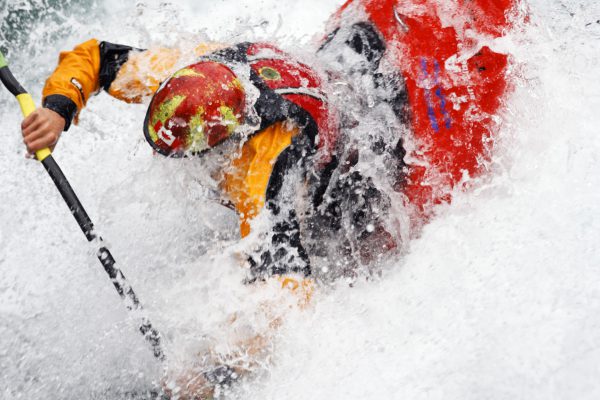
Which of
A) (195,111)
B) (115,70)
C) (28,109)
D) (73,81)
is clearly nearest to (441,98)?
(195,111)

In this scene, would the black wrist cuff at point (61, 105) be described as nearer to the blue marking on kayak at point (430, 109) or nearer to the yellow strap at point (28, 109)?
the yellow strap at point (28, 109)

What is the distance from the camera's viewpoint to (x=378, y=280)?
2547 mm

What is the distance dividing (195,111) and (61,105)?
788 mm

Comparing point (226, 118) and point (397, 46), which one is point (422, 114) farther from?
point (226, 118)

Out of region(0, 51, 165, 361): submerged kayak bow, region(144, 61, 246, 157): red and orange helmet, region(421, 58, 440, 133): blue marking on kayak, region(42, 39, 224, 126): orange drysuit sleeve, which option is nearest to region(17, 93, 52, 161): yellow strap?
region(0, 51, 165, 361): submerged kayak bow

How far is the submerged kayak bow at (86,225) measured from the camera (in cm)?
225

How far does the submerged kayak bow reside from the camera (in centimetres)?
225

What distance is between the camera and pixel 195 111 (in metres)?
2.01

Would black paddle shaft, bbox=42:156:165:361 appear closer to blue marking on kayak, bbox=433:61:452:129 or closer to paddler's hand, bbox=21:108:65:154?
paddler's hand, bbox=21:108:65:154

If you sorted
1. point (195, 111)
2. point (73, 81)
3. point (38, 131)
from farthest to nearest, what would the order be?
1. point (73, 81)
2. point (38, 131)
3. point (195, 111)

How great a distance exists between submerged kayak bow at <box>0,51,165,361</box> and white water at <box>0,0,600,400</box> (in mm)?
110

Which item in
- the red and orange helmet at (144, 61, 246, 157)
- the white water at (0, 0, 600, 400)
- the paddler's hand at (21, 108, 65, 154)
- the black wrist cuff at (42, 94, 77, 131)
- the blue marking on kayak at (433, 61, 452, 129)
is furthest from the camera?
the blue marking on kayak at (433, 61, 452, 129)

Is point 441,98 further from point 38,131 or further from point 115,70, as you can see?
point 38,131

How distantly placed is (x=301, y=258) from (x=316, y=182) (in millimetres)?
360
